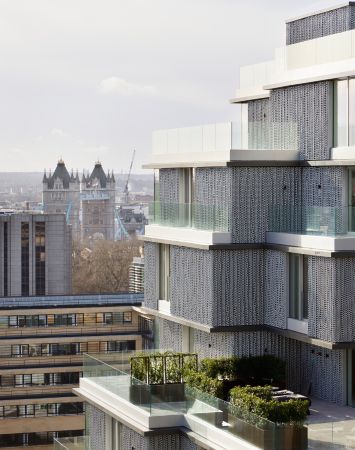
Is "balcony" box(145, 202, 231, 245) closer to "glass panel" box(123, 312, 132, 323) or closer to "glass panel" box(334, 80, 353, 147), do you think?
"glass panel" box(334, 80, 353, 147)

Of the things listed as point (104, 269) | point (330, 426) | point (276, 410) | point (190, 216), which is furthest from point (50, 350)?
point (104, 269)

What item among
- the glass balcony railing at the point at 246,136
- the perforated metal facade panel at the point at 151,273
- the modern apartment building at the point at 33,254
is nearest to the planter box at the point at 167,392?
the glass balcony railing at the point at 246,136

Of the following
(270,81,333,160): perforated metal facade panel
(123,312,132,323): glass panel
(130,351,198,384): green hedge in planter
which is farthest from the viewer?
(123,312,132,323): glass panel

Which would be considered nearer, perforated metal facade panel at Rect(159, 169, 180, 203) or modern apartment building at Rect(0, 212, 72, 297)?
perforated metal facade panel at Rect(159, 169, 180, 203)

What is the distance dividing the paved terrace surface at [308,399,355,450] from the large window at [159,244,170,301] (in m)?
4.38

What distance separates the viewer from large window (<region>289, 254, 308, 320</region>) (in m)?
24.6

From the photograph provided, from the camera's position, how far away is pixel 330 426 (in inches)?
877

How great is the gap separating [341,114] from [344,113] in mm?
79

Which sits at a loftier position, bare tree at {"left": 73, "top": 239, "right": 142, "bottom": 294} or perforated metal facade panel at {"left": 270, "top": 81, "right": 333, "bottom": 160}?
perforated metal facade panel at {"left": 270, "top": 81, "right": 333, "bottom": 160}

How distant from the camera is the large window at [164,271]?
27656 mm

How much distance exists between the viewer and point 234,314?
25297mm

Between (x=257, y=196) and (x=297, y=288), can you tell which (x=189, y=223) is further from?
(x=297, y=288)

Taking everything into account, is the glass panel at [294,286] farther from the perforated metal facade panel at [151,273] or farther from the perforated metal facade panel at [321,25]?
the perforated metal facade panel at [321,25]

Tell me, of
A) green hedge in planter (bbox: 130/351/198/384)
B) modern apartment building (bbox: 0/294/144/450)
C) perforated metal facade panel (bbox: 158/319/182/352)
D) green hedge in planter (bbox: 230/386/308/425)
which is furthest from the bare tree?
green hedge in planter (bbox: 230/386/308/425)
